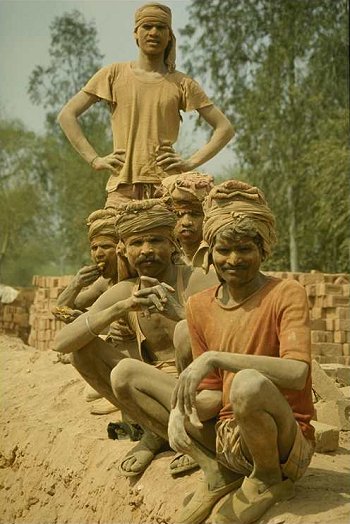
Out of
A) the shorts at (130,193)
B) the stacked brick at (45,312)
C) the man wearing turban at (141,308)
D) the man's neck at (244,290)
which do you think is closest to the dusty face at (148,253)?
the man wearing turban at (141,308)

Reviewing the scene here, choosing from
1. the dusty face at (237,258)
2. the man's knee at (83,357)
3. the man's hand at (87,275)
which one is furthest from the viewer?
the man's hand at (87,275)

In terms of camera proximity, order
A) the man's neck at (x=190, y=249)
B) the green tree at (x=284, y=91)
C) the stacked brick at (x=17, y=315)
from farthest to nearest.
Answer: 1. the green tree at (x=284, y=91)
2. the stacked brick at (x=17, y=315)
3. the man's neck at (x=190, y=249)

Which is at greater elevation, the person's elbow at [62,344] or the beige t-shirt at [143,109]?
the beige t-shirt at [143,109]

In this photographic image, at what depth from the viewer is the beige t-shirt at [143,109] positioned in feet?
25.5

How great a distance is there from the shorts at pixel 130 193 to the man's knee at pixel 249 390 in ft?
11.0

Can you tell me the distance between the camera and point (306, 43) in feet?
89.1

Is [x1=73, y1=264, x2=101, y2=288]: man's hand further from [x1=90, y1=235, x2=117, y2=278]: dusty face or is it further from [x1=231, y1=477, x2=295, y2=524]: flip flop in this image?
[x1=231, y1=477, x2=295, y2=524]: flip flop

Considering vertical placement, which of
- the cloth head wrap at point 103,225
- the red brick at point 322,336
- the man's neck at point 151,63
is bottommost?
the red brick at point 322,336

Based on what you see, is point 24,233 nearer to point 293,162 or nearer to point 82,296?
point 293,162

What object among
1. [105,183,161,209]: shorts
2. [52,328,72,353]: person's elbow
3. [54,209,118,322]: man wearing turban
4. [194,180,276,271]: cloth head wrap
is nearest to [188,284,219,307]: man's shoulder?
[194,180,276,271]: cloth head wrap

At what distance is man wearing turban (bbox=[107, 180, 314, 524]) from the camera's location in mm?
4672

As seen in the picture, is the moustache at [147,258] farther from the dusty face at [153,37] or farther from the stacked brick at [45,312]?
the stacked brick at [45,312]

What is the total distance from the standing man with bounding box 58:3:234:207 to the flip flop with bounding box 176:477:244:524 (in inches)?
122

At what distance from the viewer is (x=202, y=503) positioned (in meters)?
5.06
